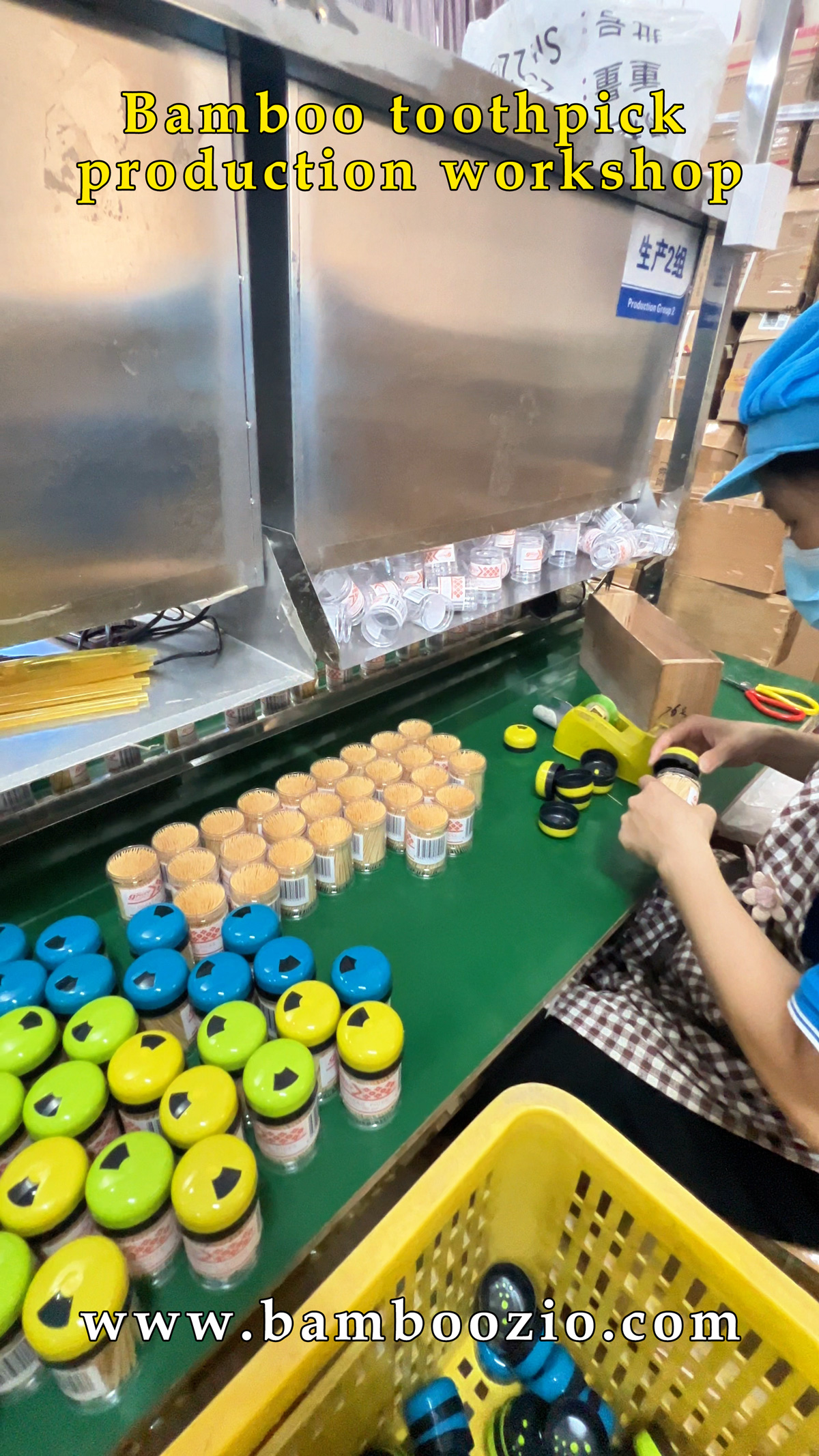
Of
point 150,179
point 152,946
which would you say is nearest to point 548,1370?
point 152,946

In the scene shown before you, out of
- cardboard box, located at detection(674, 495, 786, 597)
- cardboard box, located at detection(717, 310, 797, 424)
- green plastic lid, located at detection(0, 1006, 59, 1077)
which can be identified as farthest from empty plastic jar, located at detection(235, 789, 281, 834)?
cardboard box, located at detection(717, 310, 797, 424)

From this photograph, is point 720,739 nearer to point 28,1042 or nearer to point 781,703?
point 781,703

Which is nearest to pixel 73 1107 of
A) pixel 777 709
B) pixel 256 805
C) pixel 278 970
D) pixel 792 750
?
pixel 278 970

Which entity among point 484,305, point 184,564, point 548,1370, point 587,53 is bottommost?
point 548,1370

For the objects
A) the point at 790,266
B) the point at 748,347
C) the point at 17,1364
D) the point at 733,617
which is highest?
A: the point at 790,266

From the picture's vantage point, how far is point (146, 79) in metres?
0.61

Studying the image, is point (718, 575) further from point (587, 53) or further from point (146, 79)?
point (146, 79)

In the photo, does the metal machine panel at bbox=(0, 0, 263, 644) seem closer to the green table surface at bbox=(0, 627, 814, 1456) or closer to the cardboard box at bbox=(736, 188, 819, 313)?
the green table surface at bbox=(0, 627, 814, 1456)

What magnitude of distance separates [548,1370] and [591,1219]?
0.28 meters

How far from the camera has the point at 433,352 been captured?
0.93 metres

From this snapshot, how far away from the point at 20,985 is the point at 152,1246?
0.30m

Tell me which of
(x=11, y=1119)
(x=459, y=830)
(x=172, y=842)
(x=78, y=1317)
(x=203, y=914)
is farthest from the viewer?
(x=459, y=830)

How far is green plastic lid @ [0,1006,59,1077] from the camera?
0.62m

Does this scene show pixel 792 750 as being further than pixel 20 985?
Yes
